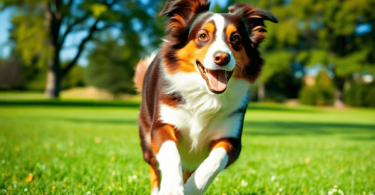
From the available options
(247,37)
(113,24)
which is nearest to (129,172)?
(247,37)

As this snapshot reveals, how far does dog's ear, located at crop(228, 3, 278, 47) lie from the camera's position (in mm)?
3271

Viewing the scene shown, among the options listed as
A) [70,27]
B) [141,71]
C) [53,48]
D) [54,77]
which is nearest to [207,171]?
[141,71]

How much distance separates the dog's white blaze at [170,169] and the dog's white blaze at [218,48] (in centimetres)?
72

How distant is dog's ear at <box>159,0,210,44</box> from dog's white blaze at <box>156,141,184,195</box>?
39.2 inches

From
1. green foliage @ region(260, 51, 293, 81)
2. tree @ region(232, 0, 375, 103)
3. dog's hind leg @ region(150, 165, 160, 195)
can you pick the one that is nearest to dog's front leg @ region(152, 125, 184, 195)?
dog's hind leg @ region(150, 165, 160, 195)

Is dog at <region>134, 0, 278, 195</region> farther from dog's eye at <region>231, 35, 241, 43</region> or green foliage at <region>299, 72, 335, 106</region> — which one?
green foliage at <region>299, 72, 335, 106</region>

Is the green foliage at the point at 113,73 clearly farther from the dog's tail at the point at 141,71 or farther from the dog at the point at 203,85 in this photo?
the dog at the point at 203,85

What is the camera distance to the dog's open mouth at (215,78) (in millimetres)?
2887

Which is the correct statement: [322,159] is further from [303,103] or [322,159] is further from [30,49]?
[303,103]

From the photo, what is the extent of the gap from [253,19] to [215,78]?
2.79ft

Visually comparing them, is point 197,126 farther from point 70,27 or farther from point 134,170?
point 70,27

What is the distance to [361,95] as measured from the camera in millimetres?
36969

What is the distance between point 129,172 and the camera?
16.6ft

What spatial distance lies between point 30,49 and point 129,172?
26364mm
